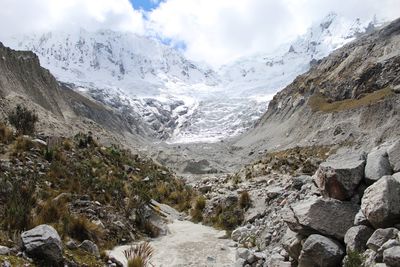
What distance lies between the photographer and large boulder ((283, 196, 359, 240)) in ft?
33.1

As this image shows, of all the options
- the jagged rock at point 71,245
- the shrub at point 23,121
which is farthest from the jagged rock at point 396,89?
the jagged rock at point 71,245

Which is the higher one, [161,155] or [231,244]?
[161,155]

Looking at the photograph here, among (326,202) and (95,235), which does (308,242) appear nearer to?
(326,202)

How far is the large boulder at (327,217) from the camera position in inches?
397

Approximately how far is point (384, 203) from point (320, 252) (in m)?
1.67

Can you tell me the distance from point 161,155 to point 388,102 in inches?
2305

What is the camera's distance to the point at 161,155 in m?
114

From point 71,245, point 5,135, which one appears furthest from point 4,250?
point 5,135

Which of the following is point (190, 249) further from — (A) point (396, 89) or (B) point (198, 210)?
(A) point (396, 89)

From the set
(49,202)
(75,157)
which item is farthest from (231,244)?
(75,157)

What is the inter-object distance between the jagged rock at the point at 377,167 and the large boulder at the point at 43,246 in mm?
6441

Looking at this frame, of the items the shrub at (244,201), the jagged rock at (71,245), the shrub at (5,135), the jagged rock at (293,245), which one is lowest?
the jagged rock at (293,245)

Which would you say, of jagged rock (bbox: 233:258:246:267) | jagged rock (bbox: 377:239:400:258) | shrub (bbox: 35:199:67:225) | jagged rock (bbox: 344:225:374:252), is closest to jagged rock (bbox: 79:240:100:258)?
shrub (bbox: 35:199:67:225)

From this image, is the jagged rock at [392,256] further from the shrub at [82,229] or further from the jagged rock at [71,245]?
the shrub at [82,229]
